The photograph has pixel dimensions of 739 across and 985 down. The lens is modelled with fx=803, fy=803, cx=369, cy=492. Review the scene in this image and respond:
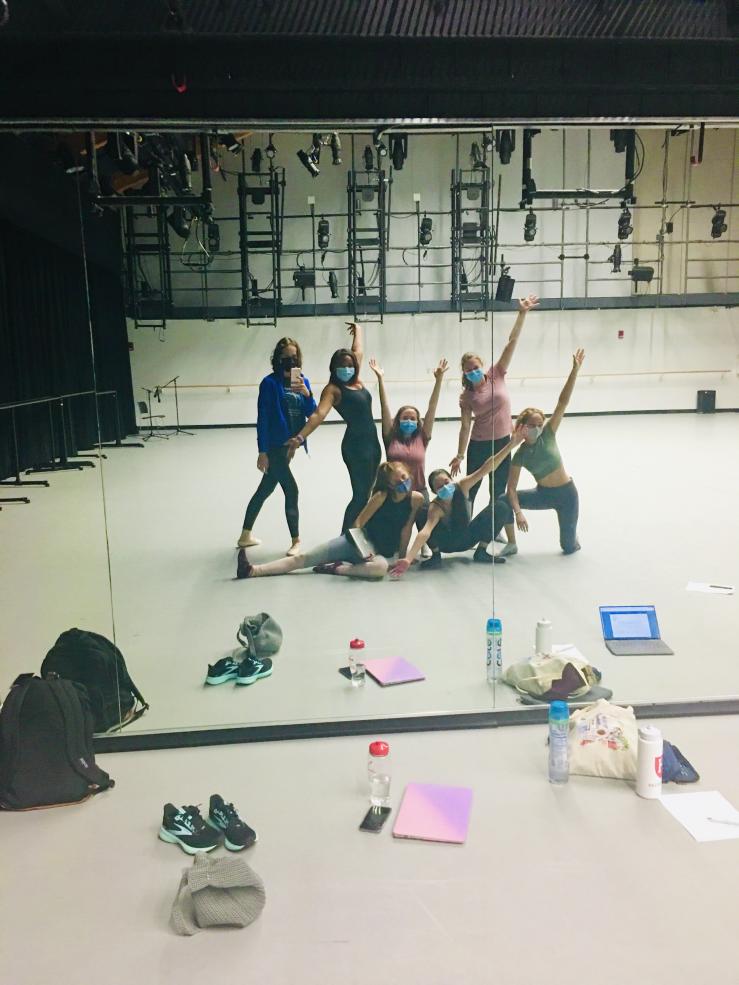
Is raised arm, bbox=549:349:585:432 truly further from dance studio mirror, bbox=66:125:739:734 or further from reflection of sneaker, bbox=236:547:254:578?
reflection of sneaker, bbox=236:547:254:578

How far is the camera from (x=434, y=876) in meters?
2.26

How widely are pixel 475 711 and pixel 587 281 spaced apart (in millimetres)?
1942

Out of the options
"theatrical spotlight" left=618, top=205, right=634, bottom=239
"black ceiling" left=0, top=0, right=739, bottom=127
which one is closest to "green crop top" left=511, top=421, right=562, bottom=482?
"theatrical spotlight" left=618, top=205, right=634, bottom=239

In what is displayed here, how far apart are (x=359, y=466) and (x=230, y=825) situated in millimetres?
1671

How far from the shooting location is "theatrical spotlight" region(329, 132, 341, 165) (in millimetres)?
3257

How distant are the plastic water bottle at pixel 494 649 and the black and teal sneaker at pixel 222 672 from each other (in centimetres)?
110

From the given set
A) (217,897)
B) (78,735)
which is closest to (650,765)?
(217,897)

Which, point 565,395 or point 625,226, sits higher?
point 625,226

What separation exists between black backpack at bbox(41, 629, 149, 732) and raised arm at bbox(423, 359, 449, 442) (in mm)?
1641

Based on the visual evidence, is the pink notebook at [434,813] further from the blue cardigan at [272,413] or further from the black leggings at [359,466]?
the blue cardigan at [272,413]

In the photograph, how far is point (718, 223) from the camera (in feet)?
11.8

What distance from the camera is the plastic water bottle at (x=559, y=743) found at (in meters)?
2.68

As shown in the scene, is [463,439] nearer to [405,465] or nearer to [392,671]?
[405,465]

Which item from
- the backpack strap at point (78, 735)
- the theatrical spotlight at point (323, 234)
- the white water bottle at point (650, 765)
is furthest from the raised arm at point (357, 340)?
the white water bottle at point (650, 765)
